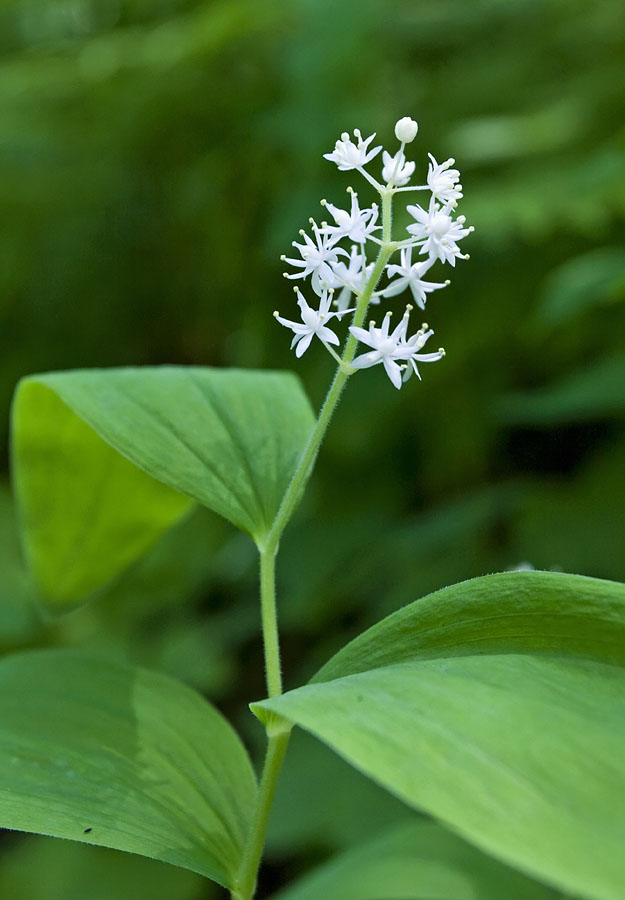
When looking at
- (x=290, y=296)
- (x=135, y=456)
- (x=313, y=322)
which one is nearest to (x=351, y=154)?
(x=313, y=322)

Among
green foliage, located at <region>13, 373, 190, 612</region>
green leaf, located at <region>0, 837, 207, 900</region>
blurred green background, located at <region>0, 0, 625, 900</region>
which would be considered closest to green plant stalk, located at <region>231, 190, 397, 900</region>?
green foliage, located at <region>13, 373, 190, 612</region>

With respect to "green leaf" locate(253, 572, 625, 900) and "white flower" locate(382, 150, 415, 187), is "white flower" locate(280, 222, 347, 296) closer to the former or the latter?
"white flower" locate(382, 150, 415, 187)

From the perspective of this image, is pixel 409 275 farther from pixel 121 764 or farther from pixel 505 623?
pixel 121 764

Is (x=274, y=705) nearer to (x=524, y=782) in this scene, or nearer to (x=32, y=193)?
(x=524, y=782)

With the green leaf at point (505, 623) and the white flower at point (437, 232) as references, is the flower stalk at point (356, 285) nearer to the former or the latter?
the white flower at point (437, 232)

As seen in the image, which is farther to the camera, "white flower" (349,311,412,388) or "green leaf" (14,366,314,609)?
"green leaf" (14,366,314,609)

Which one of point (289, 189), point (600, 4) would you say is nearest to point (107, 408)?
point (289, 189)

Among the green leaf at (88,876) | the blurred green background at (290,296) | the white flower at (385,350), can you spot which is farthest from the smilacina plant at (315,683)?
the green leaf at (88,876)
